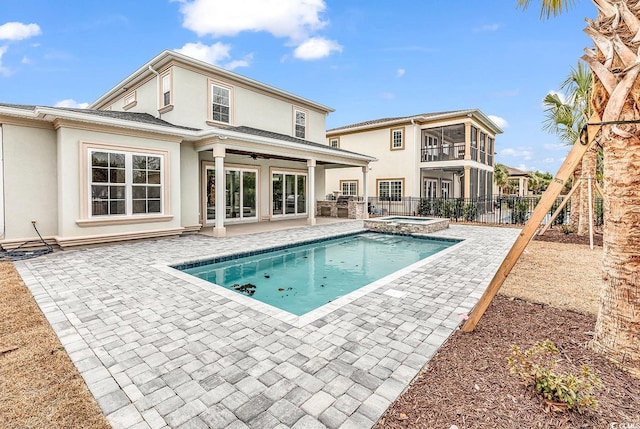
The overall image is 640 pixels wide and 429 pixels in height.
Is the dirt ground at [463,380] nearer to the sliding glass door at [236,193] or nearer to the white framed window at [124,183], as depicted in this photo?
the white framed window at [124,183]

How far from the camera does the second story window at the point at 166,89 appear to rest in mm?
12023

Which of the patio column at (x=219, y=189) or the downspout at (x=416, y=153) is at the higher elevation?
the downspout at (x=416, y=153)

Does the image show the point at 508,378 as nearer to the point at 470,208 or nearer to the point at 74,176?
the point at 74,176

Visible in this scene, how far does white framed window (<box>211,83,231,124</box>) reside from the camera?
42.8 ft

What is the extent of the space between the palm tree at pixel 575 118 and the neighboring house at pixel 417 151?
7429 mm

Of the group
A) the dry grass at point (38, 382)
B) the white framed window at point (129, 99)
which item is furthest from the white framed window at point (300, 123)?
the dry grass at point (38, 382)

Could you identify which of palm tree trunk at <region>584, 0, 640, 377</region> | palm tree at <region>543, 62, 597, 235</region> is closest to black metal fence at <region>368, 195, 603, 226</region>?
palm tree at <region>543, 62, 597, 235</region>

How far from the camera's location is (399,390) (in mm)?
2668

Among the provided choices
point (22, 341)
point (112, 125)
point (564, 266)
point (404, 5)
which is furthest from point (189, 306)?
point (404, 5)

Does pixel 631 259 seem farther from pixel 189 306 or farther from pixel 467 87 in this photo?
pixel 467 87

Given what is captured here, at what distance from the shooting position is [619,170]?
2.94m

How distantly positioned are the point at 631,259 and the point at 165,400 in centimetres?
431

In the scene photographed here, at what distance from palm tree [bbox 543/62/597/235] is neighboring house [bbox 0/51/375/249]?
8.41 meters

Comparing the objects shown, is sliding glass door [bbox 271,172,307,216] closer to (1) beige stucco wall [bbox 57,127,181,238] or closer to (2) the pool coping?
(2) the pool coping
